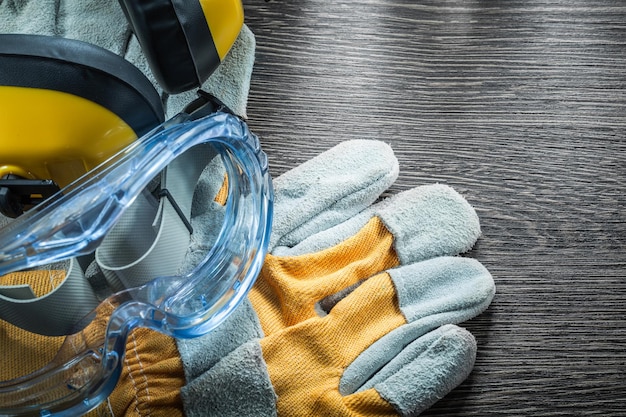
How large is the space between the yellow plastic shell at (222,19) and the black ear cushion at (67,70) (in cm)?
11

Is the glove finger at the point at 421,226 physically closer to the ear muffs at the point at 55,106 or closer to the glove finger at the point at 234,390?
the glove finger at the point at 234,390

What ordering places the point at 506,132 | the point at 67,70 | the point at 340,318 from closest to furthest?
the point at 67,70 → the point at 340,318 → the point at 506,132

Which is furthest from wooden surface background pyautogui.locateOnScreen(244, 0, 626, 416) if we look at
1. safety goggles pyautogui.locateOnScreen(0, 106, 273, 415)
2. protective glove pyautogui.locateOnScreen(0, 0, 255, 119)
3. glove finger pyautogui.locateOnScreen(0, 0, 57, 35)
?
glove finger pyautogui.locateOnScreen(0, 0, 57, 35)

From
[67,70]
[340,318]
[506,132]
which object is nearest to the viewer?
[67,70]

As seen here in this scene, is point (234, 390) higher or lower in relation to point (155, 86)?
lower

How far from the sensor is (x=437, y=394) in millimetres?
900

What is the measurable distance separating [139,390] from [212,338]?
109 mm

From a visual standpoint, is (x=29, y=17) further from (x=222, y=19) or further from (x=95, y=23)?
(x=222, y=19)

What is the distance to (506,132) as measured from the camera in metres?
1.12

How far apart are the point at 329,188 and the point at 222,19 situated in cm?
28

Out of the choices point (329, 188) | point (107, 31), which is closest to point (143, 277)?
point (329, 188)

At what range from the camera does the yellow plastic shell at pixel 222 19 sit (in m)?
0.83

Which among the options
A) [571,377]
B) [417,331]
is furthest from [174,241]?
[571,377]

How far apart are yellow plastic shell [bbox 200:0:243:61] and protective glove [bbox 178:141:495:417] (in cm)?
24
